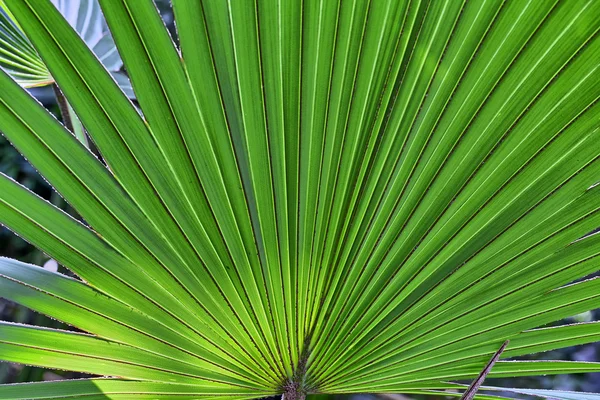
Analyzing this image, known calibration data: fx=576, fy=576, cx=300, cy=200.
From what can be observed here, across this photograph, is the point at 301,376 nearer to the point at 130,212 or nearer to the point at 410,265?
the point at 410,265

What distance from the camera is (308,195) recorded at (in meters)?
0.64

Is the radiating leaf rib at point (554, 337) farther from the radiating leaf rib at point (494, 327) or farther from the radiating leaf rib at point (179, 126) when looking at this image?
the radiating leaf rib at point (179, 126)

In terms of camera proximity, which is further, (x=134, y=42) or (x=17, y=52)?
(x=17, y=52)

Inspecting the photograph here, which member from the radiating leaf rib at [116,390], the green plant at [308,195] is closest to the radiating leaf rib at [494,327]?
the green plant at [308,195]

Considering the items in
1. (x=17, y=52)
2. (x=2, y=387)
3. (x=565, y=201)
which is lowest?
(x=2, y=387)

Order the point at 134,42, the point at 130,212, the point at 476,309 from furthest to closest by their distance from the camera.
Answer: the point at 476,309 < the point at 130,212 < the point at 134,42

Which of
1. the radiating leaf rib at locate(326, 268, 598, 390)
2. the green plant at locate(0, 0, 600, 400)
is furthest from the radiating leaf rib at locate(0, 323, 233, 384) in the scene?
the radiating leaf rib at locate(326, 268, 598, 390)

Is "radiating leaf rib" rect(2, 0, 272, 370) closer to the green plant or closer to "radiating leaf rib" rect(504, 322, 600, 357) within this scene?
the green plant

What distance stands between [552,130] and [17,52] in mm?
867

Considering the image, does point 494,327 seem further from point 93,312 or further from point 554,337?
point 93,312

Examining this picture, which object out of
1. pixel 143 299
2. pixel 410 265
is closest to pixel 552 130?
pixel 410 265

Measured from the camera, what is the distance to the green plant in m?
0.53

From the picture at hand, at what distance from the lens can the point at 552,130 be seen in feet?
1.90

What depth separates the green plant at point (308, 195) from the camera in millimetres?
527
